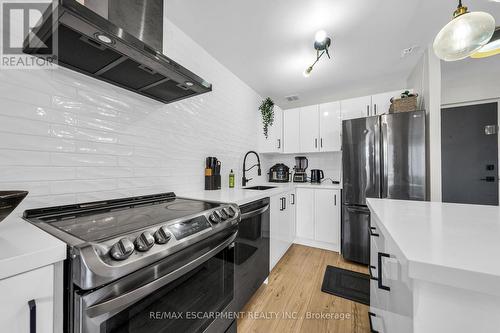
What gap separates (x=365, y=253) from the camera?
228cm

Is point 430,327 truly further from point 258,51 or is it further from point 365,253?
point 258,51

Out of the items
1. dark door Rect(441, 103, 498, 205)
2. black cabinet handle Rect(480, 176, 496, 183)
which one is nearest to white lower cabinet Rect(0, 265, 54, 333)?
dark door Rect(441, 103, 498, 205)

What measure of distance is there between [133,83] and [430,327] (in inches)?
68.1

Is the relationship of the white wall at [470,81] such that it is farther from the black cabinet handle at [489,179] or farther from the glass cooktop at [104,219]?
the glass cooktop at [104,219]

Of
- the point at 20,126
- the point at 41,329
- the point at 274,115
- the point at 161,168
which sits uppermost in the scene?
the point at 274,115

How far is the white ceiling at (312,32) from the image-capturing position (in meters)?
1.50

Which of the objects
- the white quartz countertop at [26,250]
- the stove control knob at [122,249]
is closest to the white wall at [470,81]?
the stove control knob at [122,249]

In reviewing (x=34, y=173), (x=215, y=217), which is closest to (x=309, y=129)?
(x=215, y=217)

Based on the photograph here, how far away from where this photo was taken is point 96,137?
44.7 inches

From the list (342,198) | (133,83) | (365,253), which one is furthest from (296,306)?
(133,83)

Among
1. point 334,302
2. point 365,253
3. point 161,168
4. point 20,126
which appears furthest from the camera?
point 365,253

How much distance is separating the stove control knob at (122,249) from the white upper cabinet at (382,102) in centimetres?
312

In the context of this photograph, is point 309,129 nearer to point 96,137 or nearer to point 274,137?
point 274,137

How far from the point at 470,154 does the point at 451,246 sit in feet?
10.9
